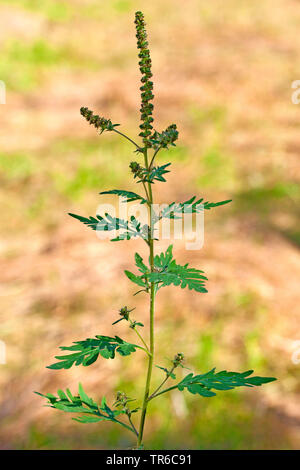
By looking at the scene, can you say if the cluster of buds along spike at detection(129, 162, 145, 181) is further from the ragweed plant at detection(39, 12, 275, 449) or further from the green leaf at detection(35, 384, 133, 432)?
the green leaf at detection(35, 384, 133, 432)

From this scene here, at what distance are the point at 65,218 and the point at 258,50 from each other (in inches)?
246

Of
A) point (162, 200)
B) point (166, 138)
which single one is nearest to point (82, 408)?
point (166, 138)

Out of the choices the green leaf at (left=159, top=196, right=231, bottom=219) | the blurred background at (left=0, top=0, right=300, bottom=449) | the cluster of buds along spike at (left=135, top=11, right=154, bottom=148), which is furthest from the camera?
the blurred background at (left=0, top=0, right=300, bottom=449)

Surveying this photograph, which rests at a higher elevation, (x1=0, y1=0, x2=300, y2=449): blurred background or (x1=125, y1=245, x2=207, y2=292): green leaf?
(x1=0, y1=0, x2=300, y2=449): blurred background

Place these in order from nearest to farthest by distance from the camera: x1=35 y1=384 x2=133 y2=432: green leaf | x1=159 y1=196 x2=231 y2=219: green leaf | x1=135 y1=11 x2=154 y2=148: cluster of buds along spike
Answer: x1=135 y1=11 x2=154 y2=148: cluster of buds along spike < x1=159 y1=196 x2=231 y2=219: green leaf < x1=35 y1=384 x2=133 y2=432: green leaf

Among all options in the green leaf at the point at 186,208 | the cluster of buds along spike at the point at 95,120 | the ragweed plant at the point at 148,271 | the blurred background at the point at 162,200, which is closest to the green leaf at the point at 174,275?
the ragweed plant at the point at 148,271

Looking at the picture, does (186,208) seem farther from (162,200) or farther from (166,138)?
(162,200)

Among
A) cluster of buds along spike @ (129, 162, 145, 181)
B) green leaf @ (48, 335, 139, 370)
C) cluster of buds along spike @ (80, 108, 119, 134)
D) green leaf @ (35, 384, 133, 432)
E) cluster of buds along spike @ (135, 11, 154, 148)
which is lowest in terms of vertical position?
green leaf @ (35, 384, 133, 432)

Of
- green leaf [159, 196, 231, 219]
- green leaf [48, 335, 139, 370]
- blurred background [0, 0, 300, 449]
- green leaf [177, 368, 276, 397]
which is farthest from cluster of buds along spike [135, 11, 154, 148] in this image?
blurred background [0, 0, 300, 449]

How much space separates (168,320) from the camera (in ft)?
13.2

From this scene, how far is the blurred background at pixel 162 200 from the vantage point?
3395 millimetres

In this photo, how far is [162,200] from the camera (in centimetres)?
604

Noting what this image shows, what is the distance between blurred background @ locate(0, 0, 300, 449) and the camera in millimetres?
3395

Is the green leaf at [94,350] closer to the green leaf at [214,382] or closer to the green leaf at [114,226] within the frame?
the green leaf at [214,382]
